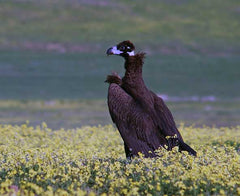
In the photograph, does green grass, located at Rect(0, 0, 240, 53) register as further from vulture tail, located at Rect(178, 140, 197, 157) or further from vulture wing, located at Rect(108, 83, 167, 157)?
vulture tail, located at Rect(178, 140, 197, 157)

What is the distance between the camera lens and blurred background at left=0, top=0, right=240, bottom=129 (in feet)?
100

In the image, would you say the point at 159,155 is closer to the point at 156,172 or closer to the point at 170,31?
the point at 156,172

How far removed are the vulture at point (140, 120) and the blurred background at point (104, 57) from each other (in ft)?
36.4

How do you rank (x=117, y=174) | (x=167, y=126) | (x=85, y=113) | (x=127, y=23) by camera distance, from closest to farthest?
(x=117, y=174)
(x=167, y=126)
(x=85, y=113)
(x=127, y=23)

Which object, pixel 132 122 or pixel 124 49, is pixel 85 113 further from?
pixel 132 122

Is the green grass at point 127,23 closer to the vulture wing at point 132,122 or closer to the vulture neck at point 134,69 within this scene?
the vulture neck at point 134,69

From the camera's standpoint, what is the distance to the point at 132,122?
11.5m

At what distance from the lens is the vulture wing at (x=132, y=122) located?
1144 centimetres

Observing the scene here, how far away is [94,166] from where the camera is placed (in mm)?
10586

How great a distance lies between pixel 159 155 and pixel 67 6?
58690 millimetres

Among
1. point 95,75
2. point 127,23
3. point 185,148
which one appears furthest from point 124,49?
point 127,23

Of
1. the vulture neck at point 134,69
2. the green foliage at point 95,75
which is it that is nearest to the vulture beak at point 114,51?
the vulture neck at point 134,69

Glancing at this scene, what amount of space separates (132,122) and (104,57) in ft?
139

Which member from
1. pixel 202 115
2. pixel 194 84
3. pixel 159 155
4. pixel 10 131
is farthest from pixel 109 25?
pixel 159 155
